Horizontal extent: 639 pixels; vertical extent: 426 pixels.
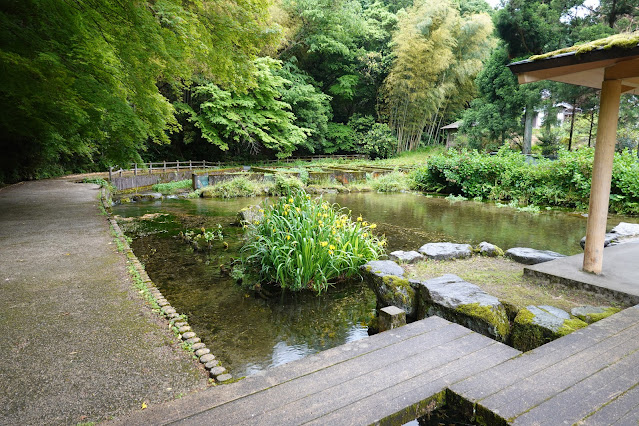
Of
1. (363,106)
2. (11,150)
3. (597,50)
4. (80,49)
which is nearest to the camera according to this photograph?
(597,50)

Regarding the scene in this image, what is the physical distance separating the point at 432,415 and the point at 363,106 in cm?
2846

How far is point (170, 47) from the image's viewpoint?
20.0ft

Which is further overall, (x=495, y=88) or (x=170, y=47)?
(x=495, y=88)

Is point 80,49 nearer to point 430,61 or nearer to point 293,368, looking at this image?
point 293,368

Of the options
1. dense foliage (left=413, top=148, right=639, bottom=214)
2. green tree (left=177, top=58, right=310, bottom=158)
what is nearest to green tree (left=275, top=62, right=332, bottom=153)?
green tree (left=177, top=58, right=310, bottom=158)

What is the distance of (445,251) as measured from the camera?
5047 millimetres

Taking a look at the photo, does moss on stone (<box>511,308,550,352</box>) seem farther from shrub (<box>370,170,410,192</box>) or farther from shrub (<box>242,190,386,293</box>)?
shrub (<box>370,170,410,192</box>)

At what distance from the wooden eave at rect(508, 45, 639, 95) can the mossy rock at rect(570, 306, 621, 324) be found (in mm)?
1918

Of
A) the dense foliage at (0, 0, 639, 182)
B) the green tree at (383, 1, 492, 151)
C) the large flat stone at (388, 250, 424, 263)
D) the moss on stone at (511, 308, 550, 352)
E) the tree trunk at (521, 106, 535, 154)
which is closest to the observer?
the moss on stone at (511, 308, 550, 352)

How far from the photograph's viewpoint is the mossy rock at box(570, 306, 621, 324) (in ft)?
9.31

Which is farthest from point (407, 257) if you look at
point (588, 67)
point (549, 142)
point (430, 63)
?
point (430, 63)

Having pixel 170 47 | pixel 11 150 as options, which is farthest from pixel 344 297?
pixel 11 150

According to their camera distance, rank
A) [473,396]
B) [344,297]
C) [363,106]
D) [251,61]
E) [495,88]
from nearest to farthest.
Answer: [473,396] < [344,297] < [251,61] < [495,88] < [363,106]

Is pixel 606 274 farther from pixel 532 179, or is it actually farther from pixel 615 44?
pixel 532 179
